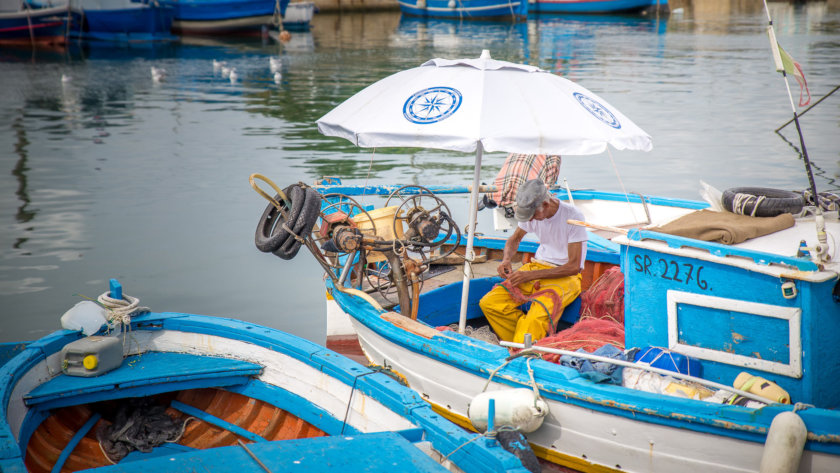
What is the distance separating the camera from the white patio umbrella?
15.9ft

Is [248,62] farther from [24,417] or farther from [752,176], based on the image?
[24,417]

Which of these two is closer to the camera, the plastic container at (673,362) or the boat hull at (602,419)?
the boat hull at (602,419)

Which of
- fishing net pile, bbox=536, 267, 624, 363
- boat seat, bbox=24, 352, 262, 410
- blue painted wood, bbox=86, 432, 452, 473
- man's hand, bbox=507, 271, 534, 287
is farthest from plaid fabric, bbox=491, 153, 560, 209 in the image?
blue painted wood, bbox=86, 432, 452, 473

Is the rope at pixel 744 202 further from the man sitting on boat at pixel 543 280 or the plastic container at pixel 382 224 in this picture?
the plastic container at pixel 382 224

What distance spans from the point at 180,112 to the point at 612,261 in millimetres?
17188

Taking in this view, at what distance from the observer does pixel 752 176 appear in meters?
15.3

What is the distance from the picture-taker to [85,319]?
16.6 ft

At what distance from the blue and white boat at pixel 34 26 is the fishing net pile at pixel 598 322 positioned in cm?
3864

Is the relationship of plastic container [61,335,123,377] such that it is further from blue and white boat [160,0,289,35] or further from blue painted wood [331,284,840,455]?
blue and white boat [160,0,289,35]

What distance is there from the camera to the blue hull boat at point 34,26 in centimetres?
3788

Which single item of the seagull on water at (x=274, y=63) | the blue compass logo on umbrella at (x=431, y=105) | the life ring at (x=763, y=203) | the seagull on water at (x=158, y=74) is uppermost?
the seagull on water at (x=274, y=63)

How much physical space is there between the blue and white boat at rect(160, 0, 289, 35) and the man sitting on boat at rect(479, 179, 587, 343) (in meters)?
38.3

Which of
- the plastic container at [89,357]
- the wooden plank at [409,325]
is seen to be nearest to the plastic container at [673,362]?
the wooden plank at [409,325]

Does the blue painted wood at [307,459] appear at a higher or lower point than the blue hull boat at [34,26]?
lower
